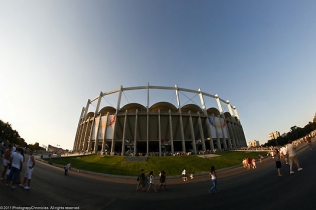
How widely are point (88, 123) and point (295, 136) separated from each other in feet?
362

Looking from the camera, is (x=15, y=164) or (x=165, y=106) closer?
(x=15, y=164)

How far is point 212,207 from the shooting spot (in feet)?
20.3

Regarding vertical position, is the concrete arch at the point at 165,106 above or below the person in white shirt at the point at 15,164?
above

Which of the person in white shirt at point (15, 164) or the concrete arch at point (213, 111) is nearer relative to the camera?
→ the person in white shirt at point (15, 164)

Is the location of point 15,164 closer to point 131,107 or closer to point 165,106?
point 131,107

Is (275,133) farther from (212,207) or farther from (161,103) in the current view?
(212,207)

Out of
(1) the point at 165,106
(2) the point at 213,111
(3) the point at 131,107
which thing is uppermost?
(1) the point at 165,106

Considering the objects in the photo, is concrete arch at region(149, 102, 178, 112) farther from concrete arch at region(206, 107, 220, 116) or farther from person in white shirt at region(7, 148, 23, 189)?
person in white shirt at region(7, 148, 23, 189)

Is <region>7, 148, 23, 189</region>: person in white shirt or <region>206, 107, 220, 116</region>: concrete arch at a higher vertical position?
<region>206, 107, 220, 116</region>: concrete arch

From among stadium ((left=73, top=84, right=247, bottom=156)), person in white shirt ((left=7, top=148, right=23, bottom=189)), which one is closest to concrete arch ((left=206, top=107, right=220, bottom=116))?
stadium ((left=73, top=84, right=247, bottom=156))

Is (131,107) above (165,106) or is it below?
below

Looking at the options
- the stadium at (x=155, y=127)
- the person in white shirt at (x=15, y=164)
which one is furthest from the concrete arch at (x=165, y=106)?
the person in white shirt at (x=15, y=164)

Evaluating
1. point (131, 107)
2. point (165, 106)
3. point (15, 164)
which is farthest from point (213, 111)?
point (15, 164)

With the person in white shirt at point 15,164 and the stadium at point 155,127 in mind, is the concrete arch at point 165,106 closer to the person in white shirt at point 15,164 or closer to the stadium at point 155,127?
the stadium at point 155,127
